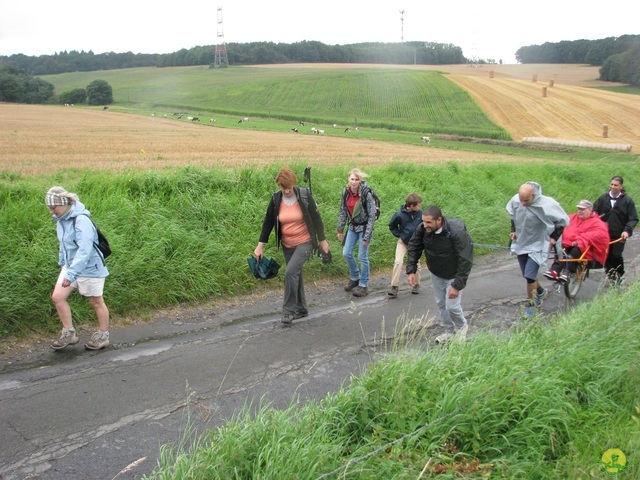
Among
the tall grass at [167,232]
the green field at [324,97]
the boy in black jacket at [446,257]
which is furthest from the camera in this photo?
the green field at [324,97]

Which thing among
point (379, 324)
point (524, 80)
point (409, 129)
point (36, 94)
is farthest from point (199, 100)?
point (379, 324)

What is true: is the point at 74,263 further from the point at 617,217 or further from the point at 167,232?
the point at 617,217

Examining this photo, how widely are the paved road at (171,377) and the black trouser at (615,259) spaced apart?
176cm

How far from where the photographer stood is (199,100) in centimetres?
6844

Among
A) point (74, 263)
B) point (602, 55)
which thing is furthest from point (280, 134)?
point (602, 55)

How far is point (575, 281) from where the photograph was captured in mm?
9320

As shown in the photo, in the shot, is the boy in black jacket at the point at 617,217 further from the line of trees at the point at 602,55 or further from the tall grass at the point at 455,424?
the line of trees at the point at 602,55

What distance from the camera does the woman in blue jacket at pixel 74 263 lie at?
6.16 meters

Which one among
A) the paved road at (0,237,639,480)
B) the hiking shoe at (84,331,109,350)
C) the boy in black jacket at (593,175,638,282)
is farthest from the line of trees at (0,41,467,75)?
the hiking shoe at (84,331,109,350)

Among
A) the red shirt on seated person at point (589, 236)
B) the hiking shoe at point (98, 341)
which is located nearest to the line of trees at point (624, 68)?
the red shirt on seated person at point (589, 236)

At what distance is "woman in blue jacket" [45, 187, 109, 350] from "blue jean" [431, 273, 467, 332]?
385 centimetres

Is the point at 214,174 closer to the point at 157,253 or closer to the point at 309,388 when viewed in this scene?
the point at 157,253

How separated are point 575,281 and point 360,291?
11.4 feet
